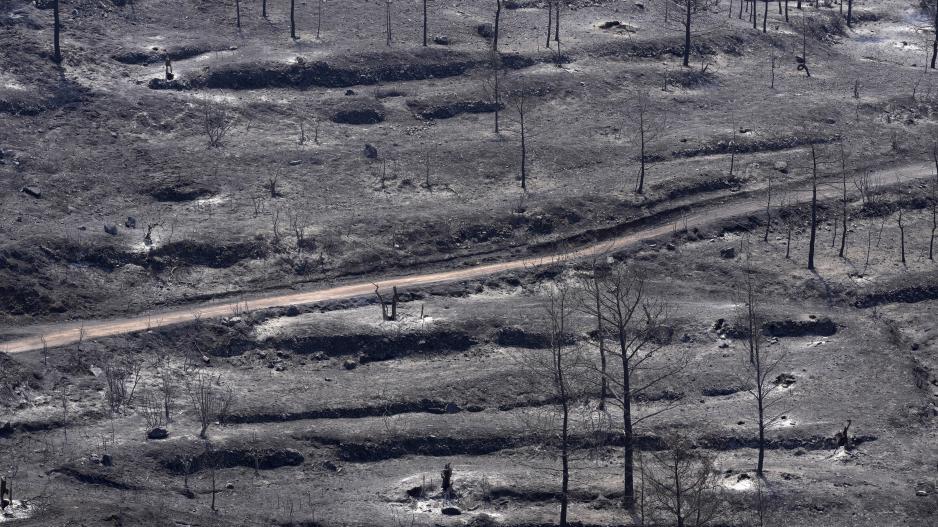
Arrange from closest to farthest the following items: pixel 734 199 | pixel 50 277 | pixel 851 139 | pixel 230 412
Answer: pixel 230 412, pixel 50 277, pixel 734 199, pixel 851 139

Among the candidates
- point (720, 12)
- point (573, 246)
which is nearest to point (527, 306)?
point (573, 246)

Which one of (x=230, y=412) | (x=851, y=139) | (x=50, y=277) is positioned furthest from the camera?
(x=851, y=139)

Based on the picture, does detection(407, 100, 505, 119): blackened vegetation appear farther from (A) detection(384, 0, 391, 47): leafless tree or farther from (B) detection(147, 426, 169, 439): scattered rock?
(B) detection(147, 426, 169, 439): scattered rock

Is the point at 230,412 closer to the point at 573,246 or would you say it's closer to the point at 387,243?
the point at 387,243

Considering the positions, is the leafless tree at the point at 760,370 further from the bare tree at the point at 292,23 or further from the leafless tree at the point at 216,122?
the bare tree at the point at 292,23

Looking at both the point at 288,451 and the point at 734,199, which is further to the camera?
the point at 734,199

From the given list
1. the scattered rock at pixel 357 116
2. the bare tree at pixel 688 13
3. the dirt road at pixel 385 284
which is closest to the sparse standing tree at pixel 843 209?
the dirt road at pixel 385 284

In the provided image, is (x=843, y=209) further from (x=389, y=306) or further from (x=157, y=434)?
(x=157, y=434)
